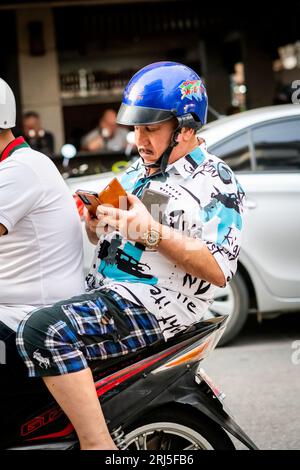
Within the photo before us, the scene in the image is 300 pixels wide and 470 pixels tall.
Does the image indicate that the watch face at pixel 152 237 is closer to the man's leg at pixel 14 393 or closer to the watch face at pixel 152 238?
the watch face at pixel 152 238

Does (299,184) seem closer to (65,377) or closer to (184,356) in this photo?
(184,356)

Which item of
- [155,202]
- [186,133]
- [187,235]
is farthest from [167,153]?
[187,235]

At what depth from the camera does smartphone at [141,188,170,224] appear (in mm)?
2787

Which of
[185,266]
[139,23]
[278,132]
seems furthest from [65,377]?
[139,23]

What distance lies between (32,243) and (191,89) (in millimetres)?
Result: 802

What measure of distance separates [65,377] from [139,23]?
36.1ft

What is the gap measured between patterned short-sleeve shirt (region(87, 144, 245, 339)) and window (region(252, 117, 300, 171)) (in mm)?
3226

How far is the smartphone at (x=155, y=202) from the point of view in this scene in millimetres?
2787

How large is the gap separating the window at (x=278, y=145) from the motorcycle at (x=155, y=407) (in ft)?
10.7

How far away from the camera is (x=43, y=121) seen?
531 inches

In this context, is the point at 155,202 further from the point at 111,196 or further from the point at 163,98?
the point at 163,98

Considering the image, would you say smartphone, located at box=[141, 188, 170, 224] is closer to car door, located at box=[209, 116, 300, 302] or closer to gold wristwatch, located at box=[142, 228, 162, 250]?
gold wristwatch, located at box=[142, 228, 162, 250]

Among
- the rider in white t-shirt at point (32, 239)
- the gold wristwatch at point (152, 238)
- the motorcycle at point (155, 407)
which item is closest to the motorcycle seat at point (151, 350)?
the motorcycle at point (155, 407)

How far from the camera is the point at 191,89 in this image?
2922mm
